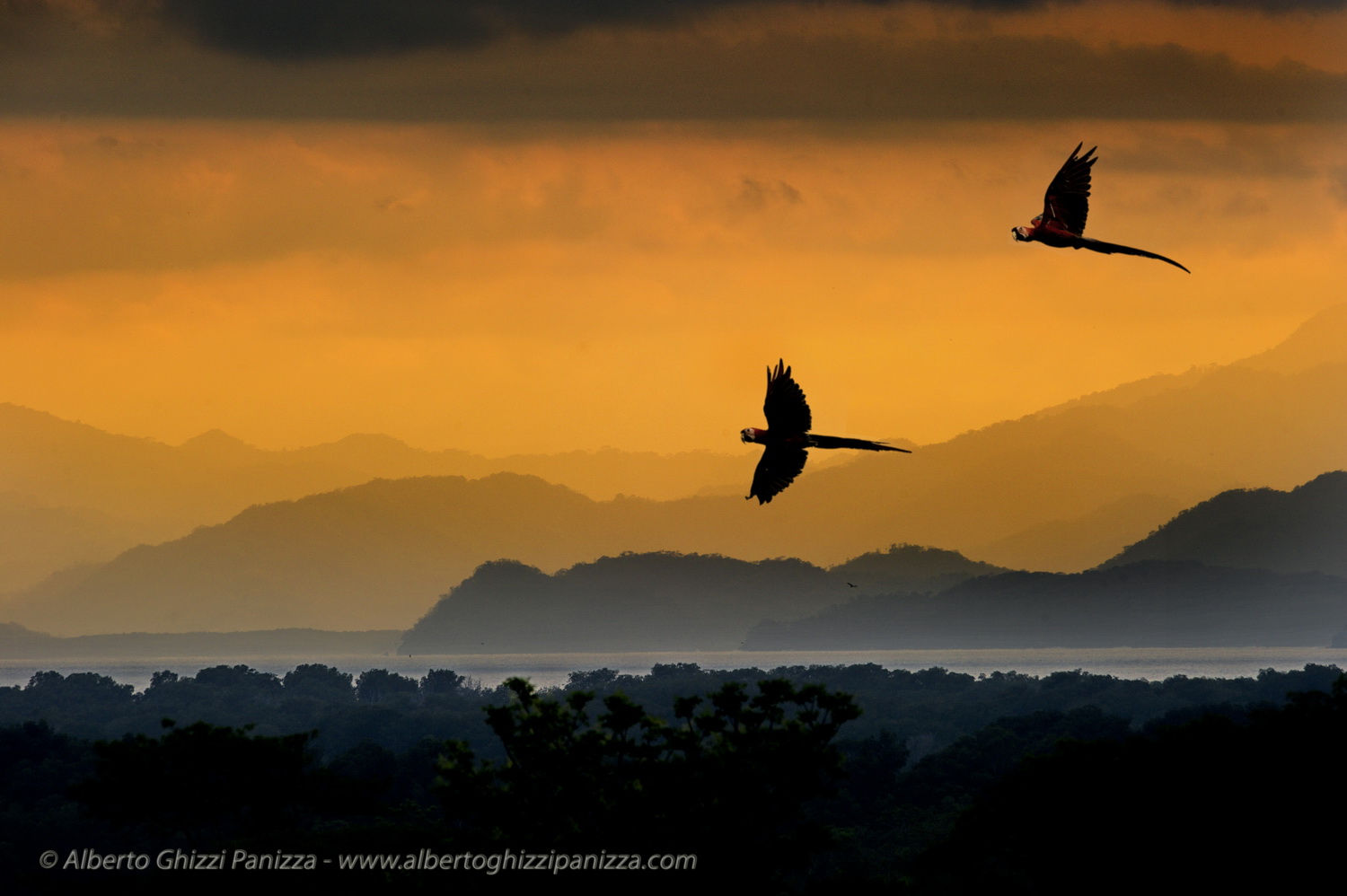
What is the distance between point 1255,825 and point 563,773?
28.1 m

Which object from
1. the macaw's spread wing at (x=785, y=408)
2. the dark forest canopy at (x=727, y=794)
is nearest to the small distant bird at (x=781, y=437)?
the macaw's spread wing at (x=785, y=408)

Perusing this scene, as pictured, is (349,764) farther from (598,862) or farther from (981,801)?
(598,862)

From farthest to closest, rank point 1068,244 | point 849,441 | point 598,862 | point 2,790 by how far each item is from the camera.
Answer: point 2,790
point 598,862
point 1068,244
point 849,441

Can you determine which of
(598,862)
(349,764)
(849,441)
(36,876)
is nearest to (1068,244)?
(849,441)

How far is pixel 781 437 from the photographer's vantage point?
42.3 meters

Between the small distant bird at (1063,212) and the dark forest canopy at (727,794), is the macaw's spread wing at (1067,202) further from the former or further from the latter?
the dark forest canopy at (727,794)

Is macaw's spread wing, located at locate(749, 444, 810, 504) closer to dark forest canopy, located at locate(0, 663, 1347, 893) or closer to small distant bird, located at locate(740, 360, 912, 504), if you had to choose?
small distant bird, located at locate(740, 360, 912, 504)

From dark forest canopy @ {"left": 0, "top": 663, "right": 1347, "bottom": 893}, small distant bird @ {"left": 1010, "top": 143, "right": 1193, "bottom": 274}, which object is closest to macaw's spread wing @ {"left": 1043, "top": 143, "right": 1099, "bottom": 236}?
small distant bird @ {"left": 1010, "top": 143, "right": 1193, "bottom": 274}

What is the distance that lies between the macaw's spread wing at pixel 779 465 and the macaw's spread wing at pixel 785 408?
16 cm

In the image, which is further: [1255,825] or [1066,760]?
[1066,760]

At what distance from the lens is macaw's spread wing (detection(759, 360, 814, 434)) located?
41625 millimetres

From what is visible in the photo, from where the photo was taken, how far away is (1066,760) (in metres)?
77.5

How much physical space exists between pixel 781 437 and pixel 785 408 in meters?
0.86

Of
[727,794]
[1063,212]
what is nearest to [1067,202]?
[1063,212]
